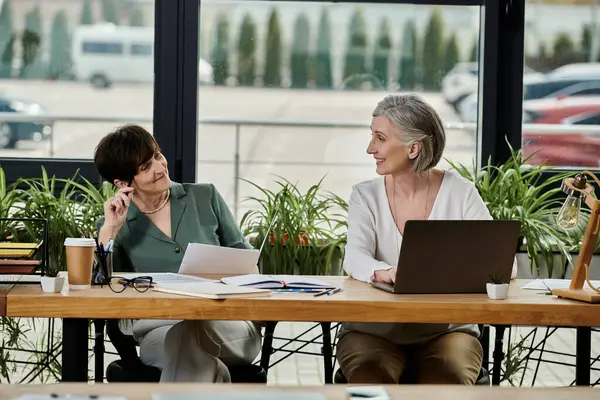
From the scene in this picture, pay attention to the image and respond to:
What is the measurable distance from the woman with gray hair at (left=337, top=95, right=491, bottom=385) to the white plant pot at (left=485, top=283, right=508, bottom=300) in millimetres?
310

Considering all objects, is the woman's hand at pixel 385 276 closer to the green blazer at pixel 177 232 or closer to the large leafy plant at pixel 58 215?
the green blazer at pixel 177 232

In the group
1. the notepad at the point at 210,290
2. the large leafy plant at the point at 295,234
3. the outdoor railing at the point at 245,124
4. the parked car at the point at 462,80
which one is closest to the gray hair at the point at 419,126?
the notepad at the point at 210,290

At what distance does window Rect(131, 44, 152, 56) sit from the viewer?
5277 mm

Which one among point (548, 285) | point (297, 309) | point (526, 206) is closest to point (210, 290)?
point (297, 309)

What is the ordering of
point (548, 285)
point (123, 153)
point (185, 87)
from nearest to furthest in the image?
point (548, 285) < point (123, 153) < point (185, 87)

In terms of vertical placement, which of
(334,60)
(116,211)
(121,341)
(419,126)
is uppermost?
(334,60)

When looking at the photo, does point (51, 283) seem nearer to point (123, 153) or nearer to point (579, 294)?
point (123, 153)

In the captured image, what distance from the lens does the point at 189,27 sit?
519cm

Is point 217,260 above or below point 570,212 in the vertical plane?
below

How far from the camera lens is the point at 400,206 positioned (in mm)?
3607

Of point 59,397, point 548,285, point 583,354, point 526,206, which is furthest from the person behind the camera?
point 526,206

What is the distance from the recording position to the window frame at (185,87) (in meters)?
5.18

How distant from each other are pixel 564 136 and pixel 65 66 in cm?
268

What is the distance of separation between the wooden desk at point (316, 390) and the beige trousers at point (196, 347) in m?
1.20
